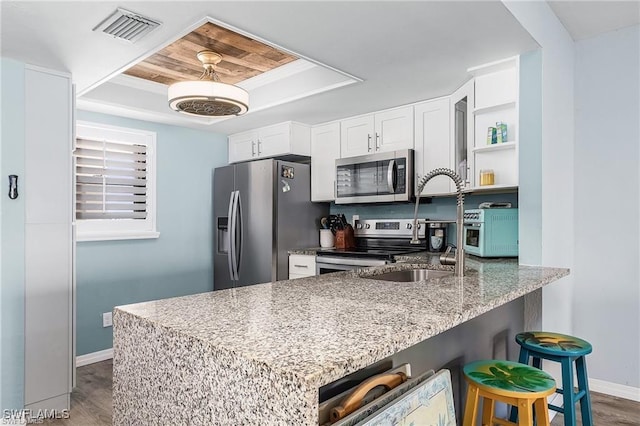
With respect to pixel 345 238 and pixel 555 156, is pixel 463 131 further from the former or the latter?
pixel 345 238

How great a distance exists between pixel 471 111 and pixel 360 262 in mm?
1376

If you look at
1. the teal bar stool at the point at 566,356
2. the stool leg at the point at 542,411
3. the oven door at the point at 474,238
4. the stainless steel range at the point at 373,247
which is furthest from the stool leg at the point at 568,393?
the stainless steel range at the point at 373,247

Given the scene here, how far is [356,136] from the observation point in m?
3.74

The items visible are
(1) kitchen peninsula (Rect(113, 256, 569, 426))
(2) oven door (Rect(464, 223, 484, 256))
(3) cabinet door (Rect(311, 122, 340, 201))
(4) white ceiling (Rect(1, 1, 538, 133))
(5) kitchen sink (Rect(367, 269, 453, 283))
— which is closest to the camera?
(1) kitchen peninsula (Rect(113, 256, 569, 426))

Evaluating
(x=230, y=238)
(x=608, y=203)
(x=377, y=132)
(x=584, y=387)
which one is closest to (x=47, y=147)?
(x=230, y=238)

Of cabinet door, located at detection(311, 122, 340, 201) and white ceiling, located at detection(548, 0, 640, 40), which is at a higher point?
white ceiling, located at detection(548, 0, 640, 40)

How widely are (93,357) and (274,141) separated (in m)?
2.46

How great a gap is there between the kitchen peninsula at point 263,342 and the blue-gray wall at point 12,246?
4.96ft

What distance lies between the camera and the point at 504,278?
1860mm

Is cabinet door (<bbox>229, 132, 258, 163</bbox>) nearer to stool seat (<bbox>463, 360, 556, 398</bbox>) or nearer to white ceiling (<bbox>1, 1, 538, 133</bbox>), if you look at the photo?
white ceiling (<bbox>1, 1, 538, 133</bbox>)

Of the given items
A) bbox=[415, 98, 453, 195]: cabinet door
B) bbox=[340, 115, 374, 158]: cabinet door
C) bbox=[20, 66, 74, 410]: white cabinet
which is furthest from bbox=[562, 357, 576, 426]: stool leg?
bbox=[20, 66, 74, 410]: white cabinet

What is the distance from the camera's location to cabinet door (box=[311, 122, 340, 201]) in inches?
154

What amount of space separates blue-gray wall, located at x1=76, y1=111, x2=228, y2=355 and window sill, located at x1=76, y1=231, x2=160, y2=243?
0.17 feet

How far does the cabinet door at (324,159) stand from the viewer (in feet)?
12.8
